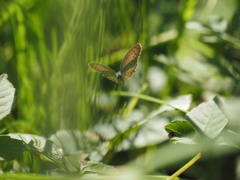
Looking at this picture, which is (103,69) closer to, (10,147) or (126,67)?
(126,67)

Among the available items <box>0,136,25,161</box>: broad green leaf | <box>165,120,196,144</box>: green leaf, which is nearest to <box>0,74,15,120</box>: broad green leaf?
<box>0,136,25,161</box>: broad green leaf

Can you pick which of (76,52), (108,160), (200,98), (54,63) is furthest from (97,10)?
(200,98)

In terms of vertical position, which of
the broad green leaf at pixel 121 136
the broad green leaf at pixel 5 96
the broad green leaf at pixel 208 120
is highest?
the broad green leaf at pixel 5 96

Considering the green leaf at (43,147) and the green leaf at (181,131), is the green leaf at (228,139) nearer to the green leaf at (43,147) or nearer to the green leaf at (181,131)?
the green leaf at (181,131)

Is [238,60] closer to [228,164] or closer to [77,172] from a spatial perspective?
[228,164]

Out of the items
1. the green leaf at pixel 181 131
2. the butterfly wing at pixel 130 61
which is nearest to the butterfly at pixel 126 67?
the butterfly wing at pixel 130 61

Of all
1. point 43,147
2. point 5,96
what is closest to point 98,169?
point 43,147
